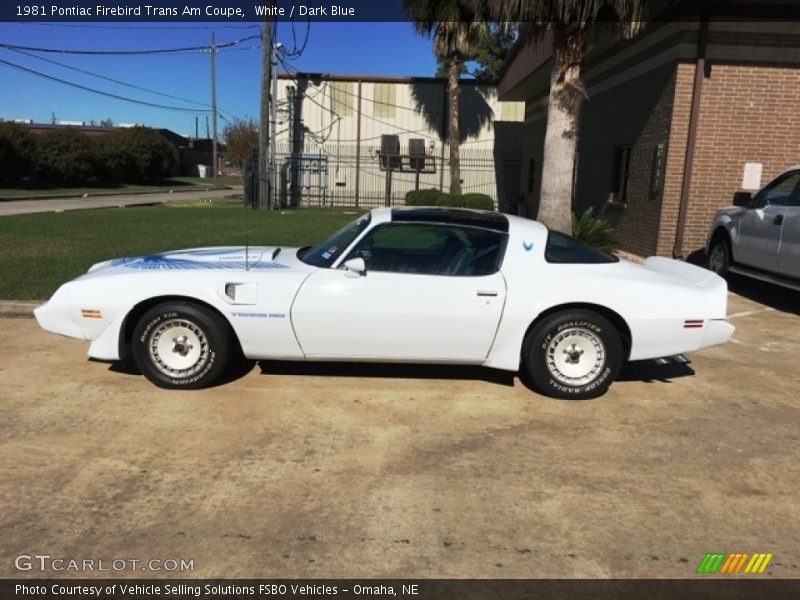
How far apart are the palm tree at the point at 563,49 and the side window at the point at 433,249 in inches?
209

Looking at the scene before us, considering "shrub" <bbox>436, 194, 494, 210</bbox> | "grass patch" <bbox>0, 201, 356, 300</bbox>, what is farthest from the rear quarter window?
"shrub" <bbox>436, 194, 494, 210</bbox>

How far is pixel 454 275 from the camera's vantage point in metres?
4.64

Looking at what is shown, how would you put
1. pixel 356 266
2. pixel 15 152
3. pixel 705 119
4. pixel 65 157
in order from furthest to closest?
1. pixel 65 157
2. pixel 15 152
3. pixel 705 119
4. pixel 356 266

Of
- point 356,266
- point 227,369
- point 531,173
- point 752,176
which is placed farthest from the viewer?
point 531,173

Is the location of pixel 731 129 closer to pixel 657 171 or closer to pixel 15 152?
pixel 657 171

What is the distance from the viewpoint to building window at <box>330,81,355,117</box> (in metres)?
29.7

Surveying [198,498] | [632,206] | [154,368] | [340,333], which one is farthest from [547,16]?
[198,498]

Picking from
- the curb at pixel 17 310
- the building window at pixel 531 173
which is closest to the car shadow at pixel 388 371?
the curb at pixel 17 310

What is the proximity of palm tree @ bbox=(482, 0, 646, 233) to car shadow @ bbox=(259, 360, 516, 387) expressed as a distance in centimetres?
510

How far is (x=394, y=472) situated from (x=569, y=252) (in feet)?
7.32

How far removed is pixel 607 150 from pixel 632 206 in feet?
7.19

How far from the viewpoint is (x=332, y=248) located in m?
4.85

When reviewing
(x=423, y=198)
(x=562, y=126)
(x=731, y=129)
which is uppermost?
(x=731, y=129)

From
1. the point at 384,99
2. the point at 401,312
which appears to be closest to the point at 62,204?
the point at 384,99
